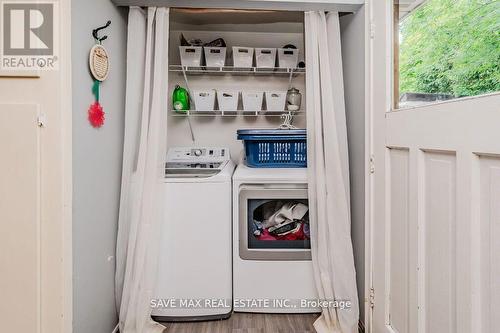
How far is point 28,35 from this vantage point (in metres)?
1.23

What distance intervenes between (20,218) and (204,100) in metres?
1.39

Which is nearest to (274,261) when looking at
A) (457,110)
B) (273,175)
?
(273,175)

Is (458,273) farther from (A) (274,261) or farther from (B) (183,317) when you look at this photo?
(B) (183,317)

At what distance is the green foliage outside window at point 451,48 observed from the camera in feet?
2.94

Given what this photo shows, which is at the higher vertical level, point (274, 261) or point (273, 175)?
point (273, 175)

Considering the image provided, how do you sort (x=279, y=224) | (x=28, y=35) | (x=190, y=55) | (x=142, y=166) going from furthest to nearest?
1. (x=190, y=55)
2. (x=279, y=224)
3. (x=142, y=166)
4. (x=28, y=35)

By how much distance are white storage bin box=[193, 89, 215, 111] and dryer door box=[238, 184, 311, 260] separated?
0.75 metres

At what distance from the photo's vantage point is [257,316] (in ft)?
6.46

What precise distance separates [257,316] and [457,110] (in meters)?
1.63

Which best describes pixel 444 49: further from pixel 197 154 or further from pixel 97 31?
pixel 197 154

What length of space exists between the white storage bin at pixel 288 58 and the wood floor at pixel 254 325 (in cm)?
174

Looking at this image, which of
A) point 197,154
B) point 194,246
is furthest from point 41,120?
point 197,154

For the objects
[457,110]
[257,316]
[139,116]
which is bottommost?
[257,316]

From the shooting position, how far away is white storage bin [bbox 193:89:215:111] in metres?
2.28
